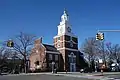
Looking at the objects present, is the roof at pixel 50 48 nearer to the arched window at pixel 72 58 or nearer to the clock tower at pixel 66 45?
the clock tower at pixel 66 45

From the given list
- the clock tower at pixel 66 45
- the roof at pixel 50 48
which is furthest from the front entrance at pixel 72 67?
the roof at pixel 50 48

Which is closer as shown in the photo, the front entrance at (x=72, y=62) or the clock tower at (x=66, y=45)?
the clock tower at (x=66, y=45)

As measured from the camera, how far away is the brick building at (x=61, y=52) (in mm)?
82375

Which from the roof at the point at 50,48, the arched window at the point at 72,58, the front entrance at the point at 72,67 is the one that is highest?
the roof at the point at 50,48

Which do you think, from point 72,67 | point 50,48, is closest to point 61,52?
point 50,48

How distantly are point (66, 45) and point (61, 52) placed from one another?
324cm

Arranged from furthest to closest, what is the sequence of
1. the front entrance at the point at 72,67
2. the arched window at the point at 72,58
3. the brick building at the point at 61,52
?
the arched window at the point at 72,58 < the front entrance at the point at 72,67 < the brick building at the point at 61,52

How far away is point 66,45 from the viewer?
85250mm

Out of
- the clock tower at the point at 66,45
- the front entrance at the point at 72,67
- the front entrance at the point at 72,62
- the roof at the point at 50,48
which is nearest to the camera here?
the roof at the point at 50,48

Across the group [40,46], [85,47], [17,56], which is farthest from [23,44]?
[85,47]

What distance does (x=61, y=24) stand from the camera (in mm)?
91125

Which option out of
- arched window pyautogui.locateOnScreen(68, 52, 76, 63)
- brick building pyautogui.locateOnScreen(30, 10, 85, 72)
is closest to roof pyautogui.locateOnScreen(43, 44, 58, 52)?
brick building pyautogui.locateOnScreen(30, 10, 85, 72)

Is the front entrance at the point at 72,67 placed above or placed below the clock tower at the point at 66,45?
below

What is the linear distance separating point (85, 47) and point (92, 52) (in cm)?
377
